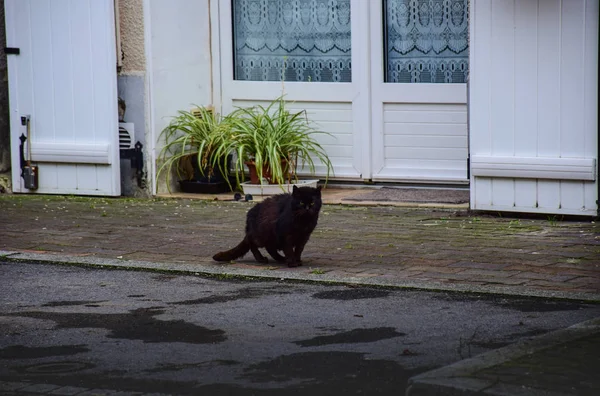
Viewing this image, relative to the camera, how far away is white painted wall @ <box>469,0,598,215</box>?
859 cm

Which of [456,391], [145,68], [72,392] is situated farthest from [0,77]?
[456,391]

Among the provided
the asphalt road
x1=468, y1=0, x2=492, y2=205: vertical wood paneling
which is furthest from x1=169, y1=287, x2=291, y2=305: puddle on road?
x1=468, y1=0, x2=492, y2=205: vertical wood paneling

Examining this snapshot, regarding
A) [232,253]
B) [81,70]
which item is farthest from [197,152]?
[232,253]

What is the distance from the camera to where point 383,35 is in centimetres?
1054

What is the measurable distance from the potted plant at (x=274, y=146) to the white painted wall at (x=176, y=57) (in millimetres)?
496

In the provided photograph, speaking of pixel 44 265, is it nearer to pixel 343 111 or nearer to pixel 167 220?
pixel 167 220

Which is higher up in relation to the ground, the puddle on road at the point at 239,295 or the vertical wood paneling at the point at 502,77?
the vertical wood paneling at the point at 502,77

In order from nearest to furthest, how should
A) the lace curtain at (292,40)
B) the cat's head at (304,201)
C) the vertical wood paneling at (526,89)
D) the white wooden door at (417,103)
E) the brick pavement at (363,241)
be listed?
the brick pavement at (363,241) → the cat's head at (304,201) → the vertical wood paneling at (526,89) → the white wooden door at (417,103) → the lace curtain at (292,40)

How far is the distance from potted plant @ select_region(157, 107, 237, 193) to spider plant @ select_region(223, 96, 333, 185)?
0.44ft

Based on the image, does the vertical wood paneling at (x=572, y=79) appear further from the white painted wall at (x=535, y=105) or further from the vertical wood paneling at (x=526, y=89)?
the vertical wood paneling at (x=526, y=89)

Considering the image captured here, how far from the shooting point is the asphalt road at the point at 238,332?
469 centimetres

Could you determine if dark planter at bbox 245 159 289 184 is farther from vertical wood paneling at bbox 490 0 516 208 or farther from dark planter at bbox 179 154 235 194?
vertical wood paneling at bbox 490 0 516 208

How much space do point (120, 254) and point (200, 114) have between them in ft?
11.2

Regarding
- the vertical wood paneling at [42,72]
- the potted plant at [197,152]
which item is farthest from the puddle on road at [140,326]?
the vertical wood paneling at [42,72]
